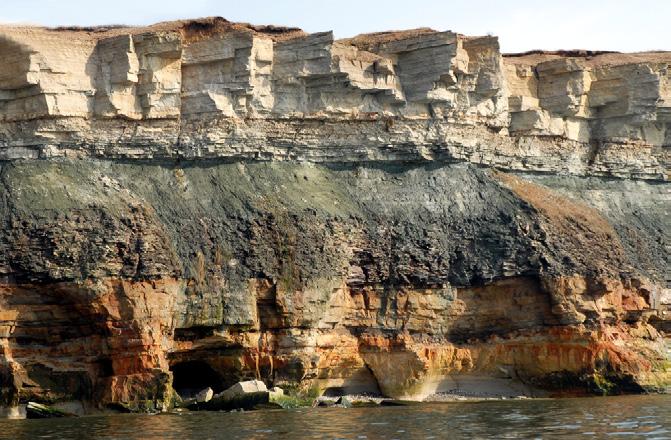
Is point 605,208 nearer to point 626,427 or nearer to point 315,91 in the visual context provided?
point 315,91

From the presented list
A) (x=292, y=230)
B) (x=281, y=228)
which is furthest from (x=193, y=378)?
(x=292, y=230)

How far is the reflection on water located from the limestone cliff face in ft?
10.7

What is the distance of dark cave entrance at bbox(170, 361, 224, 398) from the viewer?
49000 mm

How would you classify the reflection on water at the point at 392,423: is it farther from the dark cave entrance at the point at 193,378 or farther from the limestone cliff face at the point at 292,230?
the dark cave entrance at the point at 193,378

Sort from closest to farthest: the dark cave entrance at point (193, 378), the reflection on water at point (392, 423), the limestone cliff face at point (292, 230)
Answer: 1. the reflection on water at point (392, 423)
2. the limestone cliff face at point (292, 230)
3. the dark cave entrance at point (193, 378)

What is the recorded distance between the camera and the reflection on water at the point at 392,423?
3694cm

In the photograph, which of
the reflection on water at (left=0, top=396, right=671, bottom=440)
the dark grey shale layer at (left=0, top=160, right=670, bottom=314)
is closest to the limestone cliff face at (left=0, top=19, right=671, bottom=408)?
the dark grey shale layer at (left=0, top=160, right=670, bottom=314)

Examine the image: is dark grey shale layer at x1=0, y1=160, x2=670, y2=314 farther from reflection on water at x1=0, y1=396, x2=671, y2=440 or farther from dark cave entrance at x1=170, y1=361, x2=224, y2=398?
reflection on water at x1=0, y1=396, x2=671, y2=440

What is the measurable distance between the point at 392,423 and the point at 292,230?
11176 mm

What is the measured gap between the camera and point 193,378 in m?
50.4

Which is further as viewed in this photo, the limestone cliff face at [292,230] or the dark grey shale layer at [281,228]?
the dark grey shale layer at [281,228]

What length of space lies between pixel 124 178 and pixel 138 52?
486 centimetres

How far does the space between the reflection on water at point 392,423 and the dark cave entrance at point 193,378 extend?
14.3ft

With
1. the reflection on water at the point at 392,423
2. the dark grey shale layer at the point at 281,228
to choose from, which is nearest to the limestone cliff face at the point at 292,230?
the dark grey shale layer at the point at 281,228
